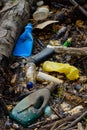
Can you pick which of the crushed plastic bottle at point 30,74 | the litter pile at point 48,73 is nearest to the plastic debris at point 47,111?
the litter pile at point 48,73

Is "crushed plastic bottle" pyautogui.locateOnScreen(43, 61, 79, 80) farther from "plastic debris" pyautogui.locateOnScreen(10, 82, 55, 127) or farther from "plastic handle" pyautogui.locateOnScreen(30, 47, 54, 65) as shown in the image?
"plastic debris" pyautogui.locateOnScreen(10, 82, 55, 127)

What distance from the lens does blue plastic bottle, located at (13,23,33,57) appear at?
4316mm

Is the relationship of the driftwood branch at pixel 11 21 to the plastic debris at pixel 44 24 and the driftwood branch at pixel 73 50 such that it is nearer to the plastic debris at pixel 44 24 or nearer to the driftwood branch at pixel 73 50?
the plastic debris at pixel 44 24

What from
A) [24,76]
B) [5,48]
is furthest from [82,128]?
[5,48]

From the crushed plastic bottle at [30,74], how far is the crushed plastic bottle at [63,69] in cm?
14

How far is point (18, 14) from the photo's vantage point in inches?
182

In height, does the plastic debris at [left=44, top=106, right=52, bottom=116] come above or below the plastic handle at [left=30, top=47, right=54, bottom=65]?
below

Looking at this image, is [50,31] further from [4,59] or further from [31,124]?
[31,124]

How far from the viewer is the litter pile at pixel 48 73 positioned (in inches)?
131

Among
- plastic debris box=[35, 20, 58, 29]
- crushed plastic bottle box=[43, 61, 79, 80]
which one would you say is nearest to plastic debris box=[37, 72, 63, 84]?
crushed plastic bottle box=[43, 61, 79, 80]

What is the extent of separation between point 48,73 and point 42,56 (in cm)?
24

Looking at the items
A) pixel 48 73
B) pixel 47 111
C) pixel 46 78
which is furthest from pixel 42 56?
pixel 47 111

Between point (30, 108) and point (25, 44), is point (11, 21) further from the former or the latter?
point (30, 108)

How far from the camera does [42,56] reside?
4090mm
